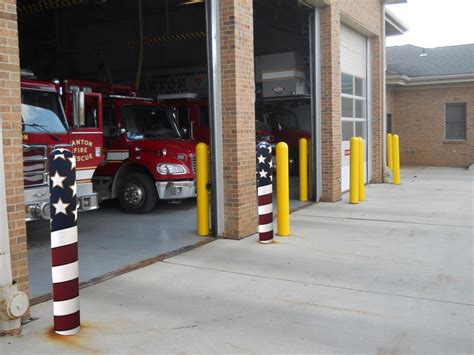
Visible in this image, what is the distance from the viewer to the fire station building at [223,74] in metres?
4.68

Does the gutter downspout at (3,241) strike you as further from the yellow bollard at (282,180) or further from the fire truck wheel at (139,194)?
the fire truck wheel at (139,194)

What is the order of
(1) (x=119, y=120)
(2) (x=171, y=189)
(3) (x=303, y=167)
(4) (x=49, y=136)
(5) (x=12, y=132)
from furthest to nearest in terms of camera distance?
(3) (x=303, y=167) < (1) (x=119, y=120) < (2) (x=171, y=189) < (4) (x=49, y=136) < (5) (x=12, y=132)

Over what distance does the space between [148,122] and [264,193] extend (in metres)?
4.73

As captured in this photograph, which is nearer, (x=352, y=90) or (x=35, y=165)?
(x=35, y=165)

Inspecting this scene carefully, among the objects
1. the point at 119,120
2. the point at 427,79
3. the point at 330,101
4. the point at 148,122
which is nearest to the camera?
the point at 119,120

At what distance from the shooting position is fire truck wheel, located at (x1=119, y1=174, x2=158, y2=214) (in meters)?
10.5

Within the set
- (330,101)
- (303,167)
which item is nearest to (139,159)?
(303,167)

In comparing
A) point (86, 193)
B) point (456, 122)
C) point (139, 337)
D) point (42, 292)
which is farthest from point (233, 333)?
point (456, 122)

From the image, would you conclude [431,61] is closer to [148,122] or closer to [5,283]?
[148,122]

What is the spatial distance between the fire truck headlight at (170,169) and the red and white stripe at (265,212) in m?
3.14

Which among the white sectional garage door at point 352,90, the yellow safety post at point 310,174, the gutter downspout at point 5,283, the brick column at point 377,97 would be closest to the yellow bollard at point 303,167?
the yellow safety post at point 310,174

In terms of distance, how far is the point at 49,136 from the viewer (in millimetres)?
7832

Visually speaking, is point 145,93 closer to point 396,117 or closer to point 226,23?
point 226,23

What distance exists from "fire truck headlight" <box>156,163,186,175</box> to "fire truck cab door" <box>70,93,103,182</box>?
146 centimetres
